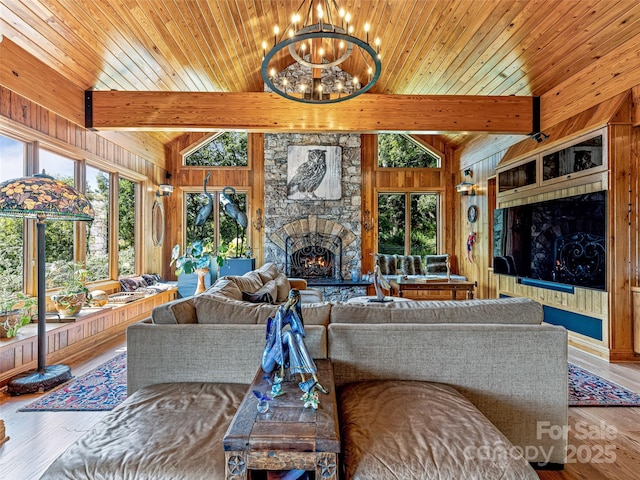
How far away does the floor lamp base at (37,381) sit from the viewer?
257 centimetres

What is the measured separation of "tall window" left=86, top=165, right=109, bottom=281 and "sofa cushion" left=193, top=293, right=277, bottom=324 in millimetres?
3401

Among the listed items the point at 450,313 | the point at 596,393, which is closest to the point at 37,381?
the point at 450,313

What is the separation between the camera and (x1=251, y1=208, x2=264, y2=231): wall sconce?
6.73m

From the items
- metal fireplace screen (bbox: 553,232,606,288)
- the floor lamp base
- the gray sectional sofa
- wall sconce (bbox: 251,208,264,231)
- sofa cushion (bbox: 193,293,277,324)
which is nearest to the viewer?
the gray sectional sofa

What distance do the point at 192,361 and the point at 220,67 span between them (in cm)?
476

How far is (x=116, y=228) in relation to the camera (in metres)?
5.06

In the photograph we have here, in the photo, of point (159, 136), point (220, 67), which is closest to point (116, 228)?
point (159, 136)

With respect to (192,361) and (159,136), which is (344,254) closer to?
(159,136)

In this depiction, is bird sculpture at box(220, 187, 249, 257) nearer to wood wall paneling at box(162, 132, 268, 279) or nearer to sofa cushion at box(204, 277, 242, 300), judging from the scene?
wood wall paneling at box(162, 132, 268, 279)

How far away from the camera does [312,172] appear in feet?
21.5

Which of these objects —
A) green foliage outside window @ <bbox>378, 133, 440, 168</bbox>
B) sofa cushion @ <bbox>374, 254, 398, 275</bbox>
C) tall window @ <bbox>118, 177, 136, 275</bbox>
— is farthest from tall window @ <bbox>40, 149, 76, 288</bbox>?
green foliage outside window @ <bbox>378, 133, 440, 168</bbox>

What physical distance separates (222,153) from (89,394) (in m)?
5.21

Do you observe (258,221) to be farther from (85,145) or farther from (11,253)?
(11,253)

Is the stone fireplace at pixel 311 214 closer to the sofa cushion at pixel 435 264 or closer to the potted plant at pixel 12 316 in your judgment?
the sofa cushion at pixel 435 264
